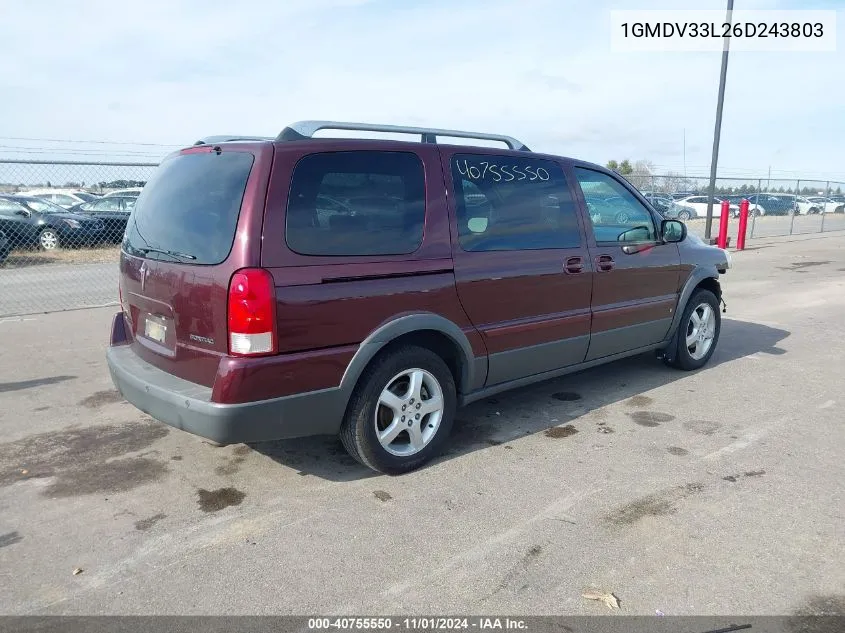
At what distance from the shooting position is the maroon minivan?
3.27 m

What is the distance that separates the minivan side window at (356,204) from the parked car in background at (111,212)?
533 inches

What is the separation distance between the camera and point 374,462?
12.3 ft

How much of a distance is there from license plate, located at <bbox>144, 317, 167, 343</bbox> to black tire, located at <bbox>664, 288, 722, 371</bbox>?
13.6 ft

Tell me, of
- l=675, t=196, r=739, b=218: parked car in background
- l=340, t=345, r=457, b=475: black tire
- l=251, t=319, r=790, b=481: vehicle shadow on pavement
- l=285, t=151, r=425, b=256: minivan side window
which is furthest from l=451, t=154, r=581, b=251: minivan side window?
l=675, t=196, r=739, b=218: parked car in background

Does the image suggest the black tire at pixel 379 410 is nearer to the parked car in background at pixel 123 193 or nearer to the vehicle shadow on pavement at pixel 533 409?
the vehicle shadow on pavement at pixel 533 409

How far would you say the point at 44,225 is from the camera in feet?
50.3

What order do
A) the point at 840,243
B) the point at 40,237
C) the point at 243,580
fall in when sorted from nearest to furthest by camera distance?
the point at 243,580
the point at 40,237
the point at 840,243

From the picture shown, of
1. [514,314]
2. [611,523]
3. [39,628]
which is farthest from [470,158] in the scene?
[39,628]

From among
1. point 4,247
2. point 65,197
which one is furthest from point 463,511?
point 65,197

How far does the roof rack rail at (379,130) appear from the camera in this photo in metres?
3.56

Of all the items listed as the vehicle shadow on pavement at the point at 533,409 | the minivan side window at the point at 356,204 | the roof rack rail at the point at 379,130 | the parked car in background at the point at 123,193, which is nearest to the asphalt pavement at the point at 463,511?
the vehicle shadow on pavement at the point at 533,409

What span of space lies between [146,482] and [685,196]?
3553 centimetres

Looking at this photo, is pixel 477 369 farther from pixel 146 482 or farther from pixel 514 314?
pixel 146 482

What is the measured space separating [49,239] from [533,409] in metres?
14.4
